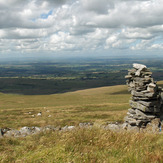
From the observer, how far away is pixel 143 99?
64.8 ft

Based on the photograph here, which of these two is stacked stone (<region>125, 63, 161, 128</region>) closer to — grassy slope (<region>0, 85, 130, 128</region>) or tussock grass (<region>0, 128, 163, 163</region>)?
grassy slope (<region>0, 85, 130, 128</region>)

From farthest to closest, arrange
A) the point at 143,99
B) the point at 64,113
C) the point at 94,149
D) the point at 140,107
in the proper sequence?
the point at 64,113
the point at 143,99
the point at 140,107
the point at 94,149

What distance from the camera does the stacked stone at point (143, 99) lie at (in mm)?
19188

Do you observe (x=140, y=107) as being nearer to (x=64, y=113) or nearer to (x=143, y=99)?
(x=143, y=99)

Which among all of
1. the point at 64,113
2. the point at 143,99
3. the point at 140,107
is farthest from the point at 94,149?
the point at 64,113

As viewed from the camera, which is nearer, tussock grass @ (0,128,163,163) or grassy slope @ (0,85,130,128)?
tussock grass @ (0,128,163,163)

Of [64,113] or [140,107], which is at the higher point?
[140,107]

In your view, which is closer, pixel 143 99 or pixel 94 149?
pixel 94 149

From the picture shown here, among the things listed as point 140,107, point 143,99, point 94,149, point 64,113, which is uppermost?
point 94,149

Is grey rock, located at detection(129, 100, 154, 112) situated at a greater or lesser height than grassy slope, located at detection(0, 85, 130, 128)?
greater

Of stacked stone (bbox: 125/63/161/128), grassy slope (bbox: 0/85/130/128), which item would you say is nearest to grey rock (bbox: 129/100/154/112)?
stacked stone (bbox: 125/63/161/128)

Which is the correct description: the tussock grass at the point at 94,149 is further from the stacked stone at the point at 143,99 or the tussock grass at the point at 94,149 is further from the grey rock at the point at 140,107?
the stacked stone at the point at 143,99

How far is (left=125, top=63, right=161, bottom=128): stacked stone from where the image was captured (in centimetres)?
1919

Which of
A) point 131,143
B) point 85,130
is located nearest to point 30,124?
point 85,130
